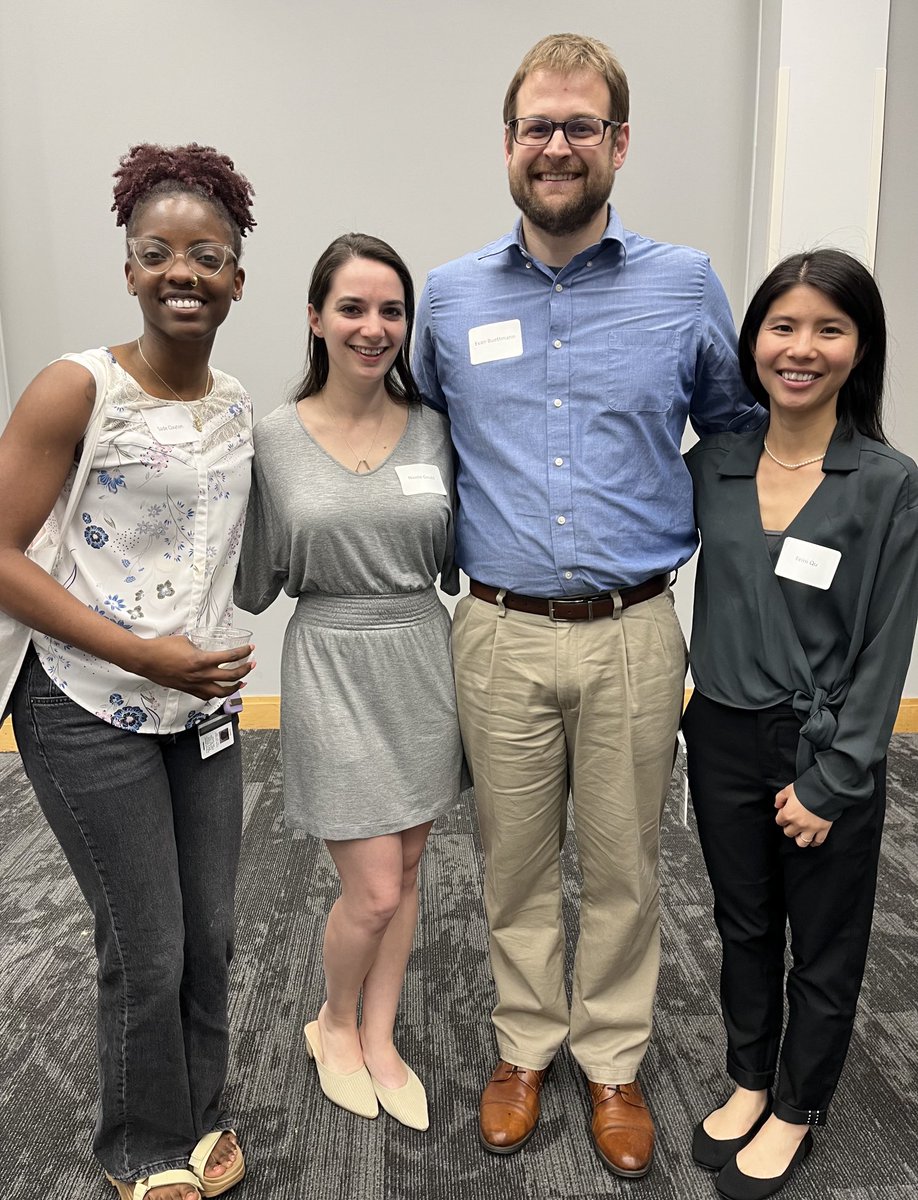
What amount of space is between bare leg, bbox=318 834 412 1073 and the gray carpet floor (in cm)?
13

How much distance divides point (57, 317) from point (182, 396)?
2769mm

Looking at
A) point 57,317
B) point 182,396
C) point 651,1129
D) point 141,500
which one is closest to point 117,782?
point 141,500

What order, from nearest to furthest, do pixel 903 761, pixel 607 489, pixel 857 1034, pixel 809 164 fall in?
pixel 607 489
pixel 857 1034
pixel 809 164
pixel 903 761

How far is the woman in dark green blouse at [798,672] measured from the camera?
1586 mm

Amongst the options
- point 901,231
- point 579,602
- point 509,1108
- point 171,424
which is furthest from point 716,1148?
point 901,231

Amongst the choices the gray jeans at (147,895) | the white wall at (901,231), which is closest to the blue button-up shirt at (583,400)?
the gray jeans at (147,895)

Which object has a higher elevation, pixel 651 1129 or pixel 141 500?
pixel 141 500

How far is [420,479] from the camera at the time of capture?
5.97 feet

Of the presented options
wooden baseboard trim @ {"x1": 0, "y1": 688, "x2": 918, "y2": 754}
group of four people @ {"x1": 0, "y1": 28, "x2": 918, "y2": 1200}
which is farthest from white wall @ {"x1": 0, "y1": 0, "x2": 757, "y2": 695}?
group of four people @ {"x1": 0, "y1": 28, "x2": 918, "y2": 1200}

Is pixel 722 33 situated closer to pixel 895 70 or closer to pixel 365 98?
pixel 895 70

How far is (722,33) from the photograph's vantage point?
375cm

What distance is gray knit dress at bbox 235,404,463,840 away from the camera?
176 cm

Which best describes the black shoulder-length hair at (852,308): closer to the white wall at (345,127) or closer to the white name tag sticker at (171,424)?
the white name tag sticker at (171,424)

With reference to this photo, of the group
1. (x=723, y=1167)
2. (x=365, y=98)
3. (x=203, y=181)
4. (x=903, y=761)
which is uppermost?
(x=365, y=98)
